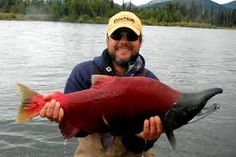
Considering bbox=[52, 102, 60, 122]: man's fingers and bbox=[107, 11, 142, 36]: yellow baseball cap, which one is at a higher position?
bbox=[107, 11, 142, 36]: yellow baseball cap

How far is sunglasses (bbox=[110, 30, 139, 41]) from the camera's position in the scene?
5117 mm

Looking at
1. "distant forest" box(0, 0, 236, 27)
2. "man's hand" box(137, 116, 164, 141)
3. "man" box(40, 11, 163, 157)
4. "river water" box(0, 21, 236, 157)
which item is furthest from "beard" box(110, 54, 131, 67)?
"distant forest" box(0, 0, 236, 27)

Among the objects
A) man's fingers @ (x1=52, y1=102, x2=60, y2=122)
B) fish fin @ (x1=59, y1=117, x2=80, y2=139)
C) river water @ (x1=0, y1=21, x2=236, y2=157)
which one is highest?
man's fingers @ (x1=52, y1=102, x2=60, y2=122)

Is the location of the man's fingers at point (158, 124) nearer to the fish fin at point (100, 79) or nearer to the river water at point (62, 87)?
the fish fin at point (100, 79)

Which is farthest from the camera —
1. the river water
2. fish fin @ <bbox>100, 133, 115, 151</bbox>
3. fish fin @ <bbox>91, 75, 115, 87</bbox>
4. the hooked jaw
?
the river water

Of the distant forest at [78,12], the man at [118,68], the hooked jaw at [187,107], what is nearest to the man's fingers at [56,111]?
the man at [118,68]

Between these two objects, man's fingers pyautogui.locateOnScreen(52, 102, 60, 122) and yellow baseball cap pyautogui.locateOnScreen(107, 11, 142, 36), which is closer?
man's fingers pyautogui.locateOnScreen(52, 102, 60, 122)

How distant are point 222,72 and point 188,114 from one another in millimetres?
23233

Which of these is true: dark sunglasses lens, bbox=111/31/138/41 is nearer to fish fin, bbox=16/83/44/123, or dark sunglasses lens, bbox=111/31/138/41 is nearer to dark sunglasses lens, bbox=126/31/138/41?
dark sunglasses lens, bbox=126/31/138/41

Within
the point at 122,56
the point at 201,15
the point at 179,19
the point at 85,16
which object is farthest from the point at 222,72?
the point at 201,15

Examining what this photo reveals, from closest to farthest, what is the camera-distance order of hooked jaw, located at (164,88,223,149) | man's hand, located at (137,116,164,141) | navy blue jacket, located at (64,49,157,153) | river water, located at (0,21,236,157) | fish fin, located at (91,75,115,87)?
hooked jaw, located at (164,88,223,149)
man's hand, located at (137,116,164,141)
fish fin, located at (91,75,115,87)
navy blue jacket, located at (64,49,157,153)
river water, located at (0,21,236,157)

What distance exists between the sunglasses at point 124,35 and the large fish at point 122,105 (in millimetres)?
748

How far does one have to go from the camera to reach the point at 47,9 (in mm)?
145500

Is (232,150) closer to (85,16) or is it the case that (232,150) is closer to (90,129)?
(90,129)
